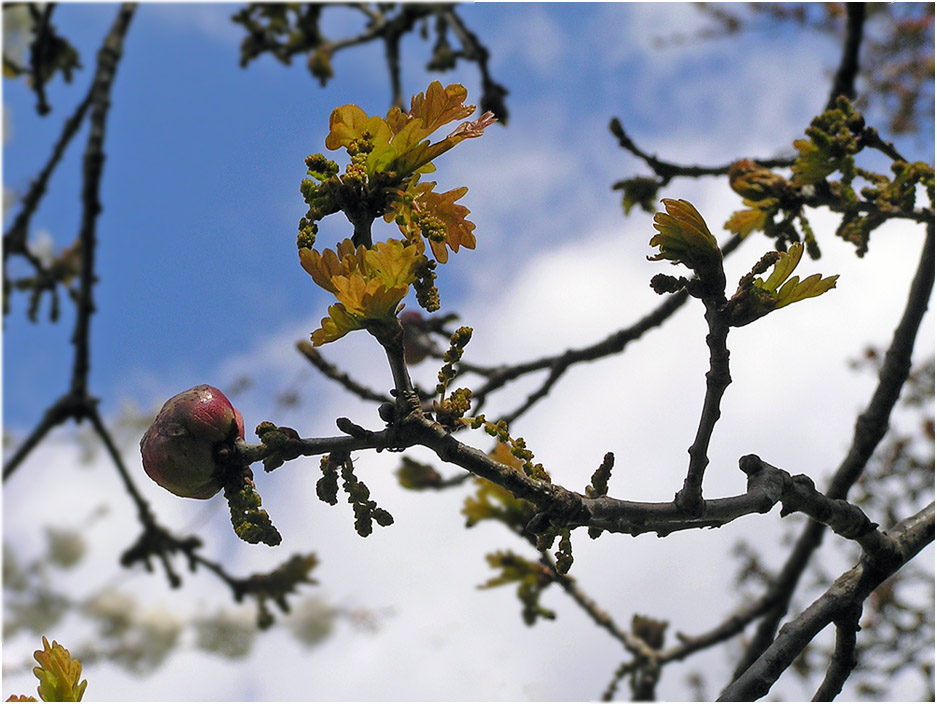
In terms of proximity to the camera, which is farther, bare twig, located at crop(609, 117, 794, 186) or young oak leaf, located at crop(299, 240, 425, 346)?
bare twig, located at crop(609, 117, 794, 186)

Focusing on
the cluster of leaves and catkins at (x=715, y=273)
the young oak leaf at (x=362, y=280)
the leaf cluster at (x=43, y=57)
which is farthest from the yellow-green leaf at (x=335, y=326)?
the leaf cluster at (x=43, y=57)

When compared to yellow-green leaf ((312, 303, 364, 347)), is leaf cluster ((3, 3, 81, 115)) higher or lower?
higher

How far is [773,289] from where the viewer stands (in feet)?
4.18

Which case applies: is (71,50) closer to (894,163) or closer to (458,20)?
(458,20)

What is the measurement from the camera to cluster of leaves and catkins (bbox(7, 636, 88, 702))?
54.3 inches

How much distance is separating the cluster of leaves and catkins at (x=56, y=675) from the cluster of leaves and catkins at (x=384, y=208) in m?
0.69

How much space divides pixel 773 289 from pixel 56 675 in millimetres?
1286

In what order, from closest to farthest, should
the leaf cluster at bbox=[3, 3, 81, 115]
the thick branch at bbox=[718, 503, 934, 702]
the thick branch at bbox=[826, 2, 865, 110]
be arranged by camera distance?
the thick branch at bbox=[718, 503, 934, 702]
the thick branch at bbox=[826, 2, 865, 110]
the leaf cluster at bbox=[3, 3, 81, 115]

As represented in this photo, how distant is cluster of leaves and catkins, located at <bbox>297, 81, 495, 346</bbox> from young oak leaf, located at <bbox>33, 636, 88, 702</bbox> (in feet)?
2.25

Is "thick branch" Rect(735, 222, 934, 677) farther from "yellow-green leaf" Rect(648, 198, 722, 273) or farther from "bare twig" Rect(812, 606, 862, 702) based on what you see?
"yellow-green leaf" Rect(648, 198, 722, 273)

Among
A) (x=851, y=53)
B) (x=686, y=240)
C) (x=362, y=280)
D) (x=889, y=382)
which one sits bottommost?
(x=362, y=280)

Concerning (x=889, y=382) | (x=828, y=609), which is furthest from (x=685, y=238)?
(x=889, y=382)

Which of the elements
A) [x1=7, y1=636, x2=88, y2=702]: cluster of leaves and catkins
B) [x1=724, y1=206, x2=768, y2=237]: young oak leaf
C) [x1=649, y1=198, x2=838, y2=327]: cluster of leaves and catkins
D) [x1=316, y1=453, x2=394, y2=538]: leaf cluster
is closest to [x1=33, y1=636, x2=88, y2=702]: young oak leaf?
[x1=7, y1=636, x2=88, y2=702]: cluster of leaves and catkins

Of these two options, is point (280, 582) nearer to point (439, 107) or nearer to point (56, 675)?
point (56, 675)
